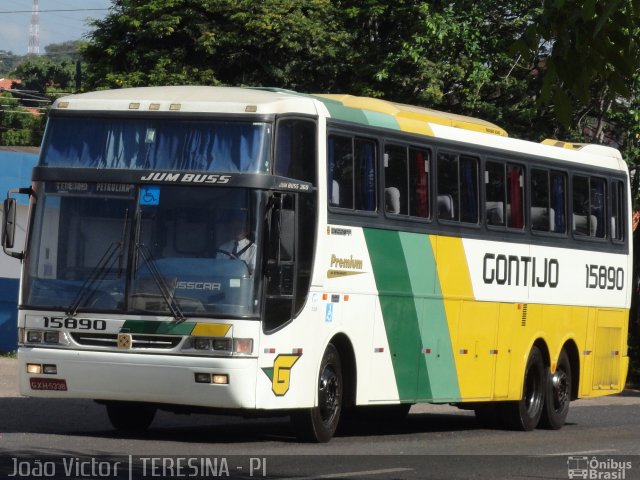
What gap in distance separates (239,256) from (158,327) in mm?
980

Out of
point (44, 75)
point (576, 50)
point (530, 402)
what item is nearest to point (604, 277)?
point (530, 402)

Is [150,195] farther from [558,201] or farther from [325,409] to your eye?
[558,201]

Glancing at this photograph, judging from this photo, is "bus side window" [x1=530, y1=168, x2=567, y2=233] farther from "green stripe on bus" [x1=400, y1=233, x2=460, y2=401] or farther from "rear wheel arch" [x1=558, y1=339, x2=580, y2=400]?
"green stripe on bus" [x1=400, y1=233, x2=460, y2=401]

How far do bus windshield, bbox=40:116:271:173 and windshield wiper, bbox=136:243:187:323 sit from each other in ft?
2.71

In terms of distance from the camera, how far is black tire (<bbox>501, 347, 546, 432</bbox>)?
1800 centimetres

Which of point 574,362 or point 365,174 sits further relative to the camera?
point 574,362

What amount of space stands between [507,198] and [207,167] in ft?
18.0

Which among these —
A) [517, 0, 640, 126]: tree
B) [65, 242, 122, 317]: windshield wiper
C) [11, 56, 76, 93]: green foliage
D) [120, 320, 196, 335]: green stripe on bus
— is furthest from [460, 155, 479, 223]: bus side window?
[11, 56, 76, 93]: green foliage

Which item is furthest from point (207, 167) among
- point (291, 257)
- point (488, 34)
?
point (488, 34)

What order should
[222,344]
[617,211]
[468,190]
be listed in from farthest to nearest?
[617,211]
[468,190]
[222,344]

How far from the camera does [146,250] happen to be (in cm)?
1304

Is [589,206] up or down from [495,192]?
up

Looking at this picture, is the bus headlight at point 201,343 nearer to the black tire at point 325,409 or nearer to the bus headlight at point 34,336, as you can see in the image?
the black tire at point 325,409

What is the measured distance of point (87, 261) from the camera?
1318 centimetres
